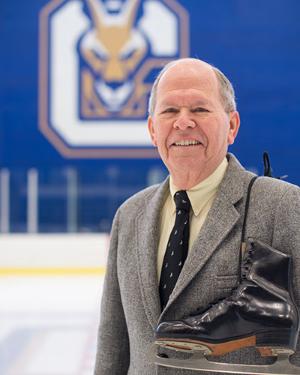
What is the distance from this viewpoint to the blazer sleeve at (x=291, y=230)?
98 cm

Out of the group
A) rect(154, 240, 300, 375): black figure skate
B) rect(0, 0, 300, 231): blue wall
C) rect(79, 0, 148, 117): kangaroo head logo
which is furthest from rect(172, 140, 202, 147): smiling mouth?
rect(79, 0, 148, 117): kangaroo head logo

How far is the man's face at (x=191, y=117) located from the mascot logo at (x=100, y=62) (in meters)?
6.06

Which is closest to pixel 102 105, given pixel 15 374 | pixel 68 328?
pixel 68 328

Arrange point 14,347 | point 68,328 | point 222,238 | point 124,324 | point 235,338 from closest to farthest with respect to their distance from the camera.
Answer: point 235,338 < point 222,238 < point 124,324 < point 14,347 < point 68,328

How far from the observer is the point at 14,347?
12.1ft

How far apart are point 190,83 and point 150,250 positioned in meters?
0.33

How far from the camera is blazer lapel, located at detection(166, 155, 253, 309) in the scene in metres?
1.07

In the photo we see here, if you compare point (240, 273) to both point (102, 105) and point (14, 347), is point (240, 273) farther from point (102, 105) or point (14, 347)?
point (102, 105)

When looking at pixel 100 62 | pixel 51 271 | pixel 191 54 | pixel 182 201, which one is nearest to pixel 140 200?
pixel 182 201

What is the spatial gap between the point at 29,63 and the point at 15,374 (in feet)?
16.0

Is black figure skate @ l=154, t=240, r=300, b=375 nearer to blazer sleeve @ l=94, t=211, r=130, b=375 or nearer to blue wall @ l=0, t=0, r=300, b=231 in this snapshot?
blazer sleeve @ l=94, t=211, r=130, b=375

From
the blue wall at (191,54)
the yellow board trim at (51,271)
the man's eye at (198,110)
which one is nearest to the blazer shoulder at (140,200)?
the man's eye at (198,110)

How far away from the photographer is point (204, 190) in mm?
1164

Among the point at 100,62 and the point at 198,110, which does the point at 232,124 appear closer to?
the point at 198,110
